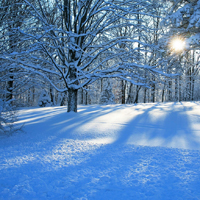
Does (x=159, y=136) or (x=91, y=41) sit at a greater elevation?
(x=91, y=41)

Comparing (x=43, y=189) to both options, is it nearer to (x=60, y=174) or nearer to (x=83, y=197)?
(x=60, y=174)

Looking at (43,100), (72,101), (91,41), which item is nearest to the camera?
(91,41)

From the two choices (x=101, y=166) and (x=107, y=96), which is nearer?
(x=101, y=166)

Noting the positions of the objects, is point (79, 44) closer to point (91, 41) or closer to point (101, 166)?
point (91, 41)

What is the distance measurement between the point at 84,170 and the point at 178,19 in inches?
321

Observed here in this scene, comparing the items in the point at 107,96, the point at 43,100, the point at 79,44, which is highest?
the point at 79,44

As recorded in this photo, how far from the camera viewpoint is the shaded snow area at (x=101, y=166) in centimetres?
171

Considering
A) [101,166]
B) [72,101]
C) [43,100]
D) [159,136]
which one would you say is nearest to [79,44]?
[72,101]

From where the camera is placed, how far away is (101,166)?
7.44ft

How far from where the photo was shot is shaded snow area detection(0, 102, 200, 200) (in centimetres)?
171

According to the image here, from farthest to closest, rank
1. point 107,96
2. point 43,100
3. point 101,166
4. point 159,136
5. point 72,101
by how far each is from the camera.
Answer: point 107,96 < point 43,100 < point 72,101 < point 159,136 < point 101,166

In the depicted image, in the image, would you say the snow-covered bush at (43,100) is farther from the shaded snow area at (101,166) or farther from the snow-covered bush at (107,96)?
the shaded snow area at (101,166)

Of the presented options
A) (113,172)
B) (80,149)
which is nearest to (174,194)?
(113,172)

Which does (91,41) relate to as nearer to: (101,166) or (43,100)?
(101,166)
